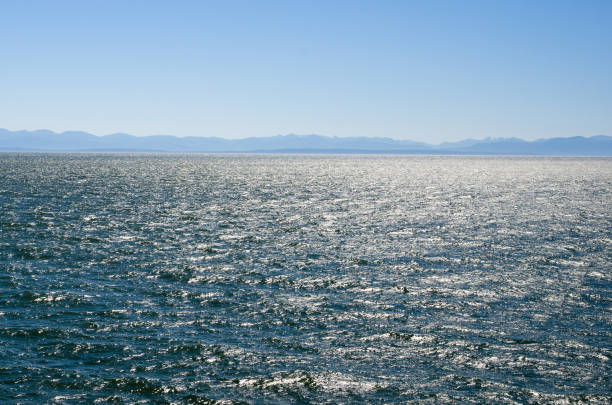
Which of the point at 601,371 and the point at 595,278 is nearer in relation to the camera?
the point at 601,371

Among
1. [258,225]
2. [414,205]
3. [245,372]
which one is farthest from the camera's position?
Answer: [414,205]

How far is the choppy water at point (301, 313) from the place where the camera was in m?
13.6

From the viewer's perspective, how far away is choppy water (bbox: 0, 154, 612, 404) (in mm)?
13602

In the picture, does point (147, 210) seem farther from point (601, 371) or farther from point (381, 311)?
point (601, 371)

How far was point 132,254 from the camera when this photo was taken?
97.2 ft

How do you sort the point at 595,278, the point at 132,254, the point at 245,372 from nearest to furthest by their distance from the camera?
the point at 245,372
the point at 595,278
the point at 132,254

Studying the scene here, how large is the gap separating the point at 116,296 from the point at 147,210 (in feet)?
103

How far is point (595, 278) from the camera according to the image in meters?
25.4

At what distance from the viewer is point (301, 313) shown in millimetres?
19531

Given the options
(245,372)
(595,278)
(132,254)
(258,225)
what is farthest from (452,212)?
(245,372)

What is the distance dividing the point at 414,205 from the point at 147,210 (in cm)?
2907

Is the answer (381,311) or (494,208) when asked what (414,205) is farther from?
(381,311)

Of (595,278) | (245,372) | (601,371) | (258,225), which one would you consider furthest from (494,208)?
(245,372)

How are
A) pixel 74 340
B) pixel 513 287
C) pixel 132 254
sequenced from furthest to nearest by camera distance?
pixel 132 254, pixel 513 287, pixel 74 340
